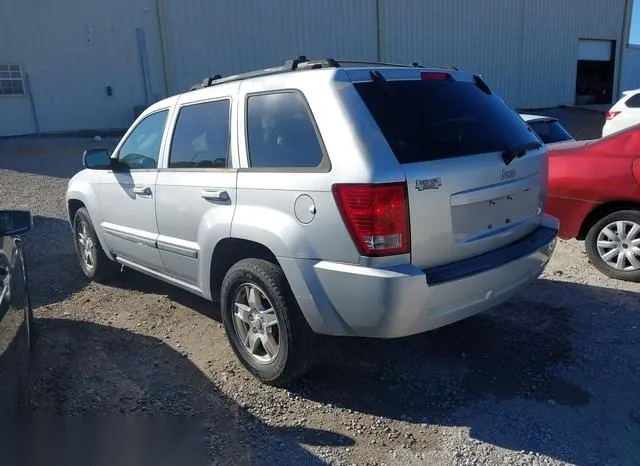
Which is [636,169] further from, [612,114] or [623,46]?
[623,46]

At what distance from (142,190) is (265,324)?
167cm

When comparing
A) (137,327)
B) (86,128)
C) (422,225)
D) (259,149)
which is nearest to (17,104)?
(86,128)

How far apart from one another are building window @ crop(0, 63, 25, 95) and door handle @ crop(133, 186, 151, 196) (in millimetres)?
13366

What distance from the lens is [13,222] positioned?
9.08ft

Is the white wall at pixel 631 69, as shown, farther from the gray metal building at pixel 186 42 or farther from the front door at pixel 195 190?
the front door at pixel 195 190

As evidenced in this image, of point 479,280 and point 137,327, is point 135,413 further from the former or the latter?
point 479,280

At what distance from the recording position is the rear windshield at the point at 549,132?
25.9 ft

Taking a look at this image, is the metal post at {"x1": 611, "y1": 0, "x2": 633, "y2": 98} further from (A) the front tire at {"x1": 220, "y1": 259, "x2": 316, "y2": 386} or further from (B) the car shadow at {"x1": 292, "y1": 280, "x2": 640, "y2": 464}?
(A) the front tire at {"x1": 220, "y1": 259, "x2": 316, "y2": 386}

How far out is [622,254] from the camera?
5113mm

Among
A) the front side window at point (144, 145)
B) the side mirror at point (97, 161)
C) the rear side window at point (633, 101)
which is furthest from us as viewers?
the rear side window at point (633, 101)

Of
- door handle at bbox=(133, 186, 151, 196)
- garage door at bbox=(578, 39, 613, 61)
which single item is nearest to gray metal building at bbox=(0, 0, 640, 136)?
garage door at bbox=(578, 39, 613, 61)

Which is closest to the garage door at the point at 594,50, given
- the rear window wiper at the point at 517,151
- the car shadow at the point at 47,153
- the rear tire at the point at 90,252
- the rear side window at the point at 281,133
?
the car shadow at the point at 47,153

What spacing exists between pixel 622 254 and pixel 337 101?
3.52m

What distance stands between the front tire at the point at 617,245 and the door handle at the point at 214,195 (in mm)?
3648
